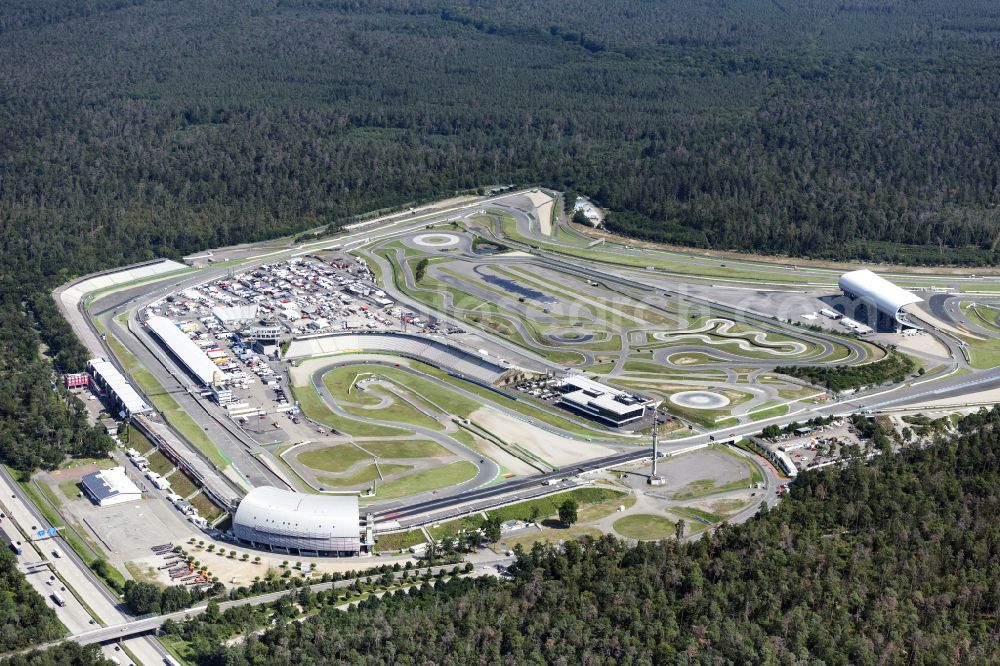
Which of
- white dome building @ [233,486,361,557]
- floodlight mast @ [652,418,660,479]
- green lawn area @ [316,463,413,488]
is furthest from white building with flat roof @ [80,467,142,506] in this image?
floodlight mast @ [652,418,660,479]

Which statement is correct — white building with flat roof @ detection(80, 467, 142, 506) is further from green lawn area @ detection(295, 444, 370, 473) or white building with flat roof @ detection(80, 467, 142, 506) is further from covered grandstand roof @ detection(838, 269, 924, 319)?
covered grandstand roof @ detection(838, 269, 924, 319)

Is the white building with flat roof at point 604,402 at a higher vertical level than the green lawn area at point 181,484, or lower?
higher

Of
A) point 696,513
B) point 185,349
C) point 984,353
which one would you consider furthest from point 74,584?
point 984,353

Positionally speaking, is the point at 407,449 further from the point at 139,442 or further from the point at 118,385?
the point at 118,385

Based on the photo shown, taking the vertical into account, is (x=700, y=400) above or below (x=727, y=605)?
below

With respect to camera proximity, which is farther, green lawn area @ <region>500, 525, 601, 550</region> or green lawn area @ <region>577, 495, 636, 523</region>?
green lawn area @ <region>577, 495, 636, 523</region>

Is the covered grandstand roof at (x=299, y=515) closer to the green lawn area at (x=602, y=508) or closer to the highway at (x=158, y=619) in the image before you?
the highway at (x=158, y=619)

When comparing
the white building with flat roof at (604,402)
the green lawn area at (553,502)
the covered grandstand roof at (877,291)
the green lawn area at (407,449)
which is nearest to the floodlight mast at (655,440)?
the white building with flat roof at (604,402)
